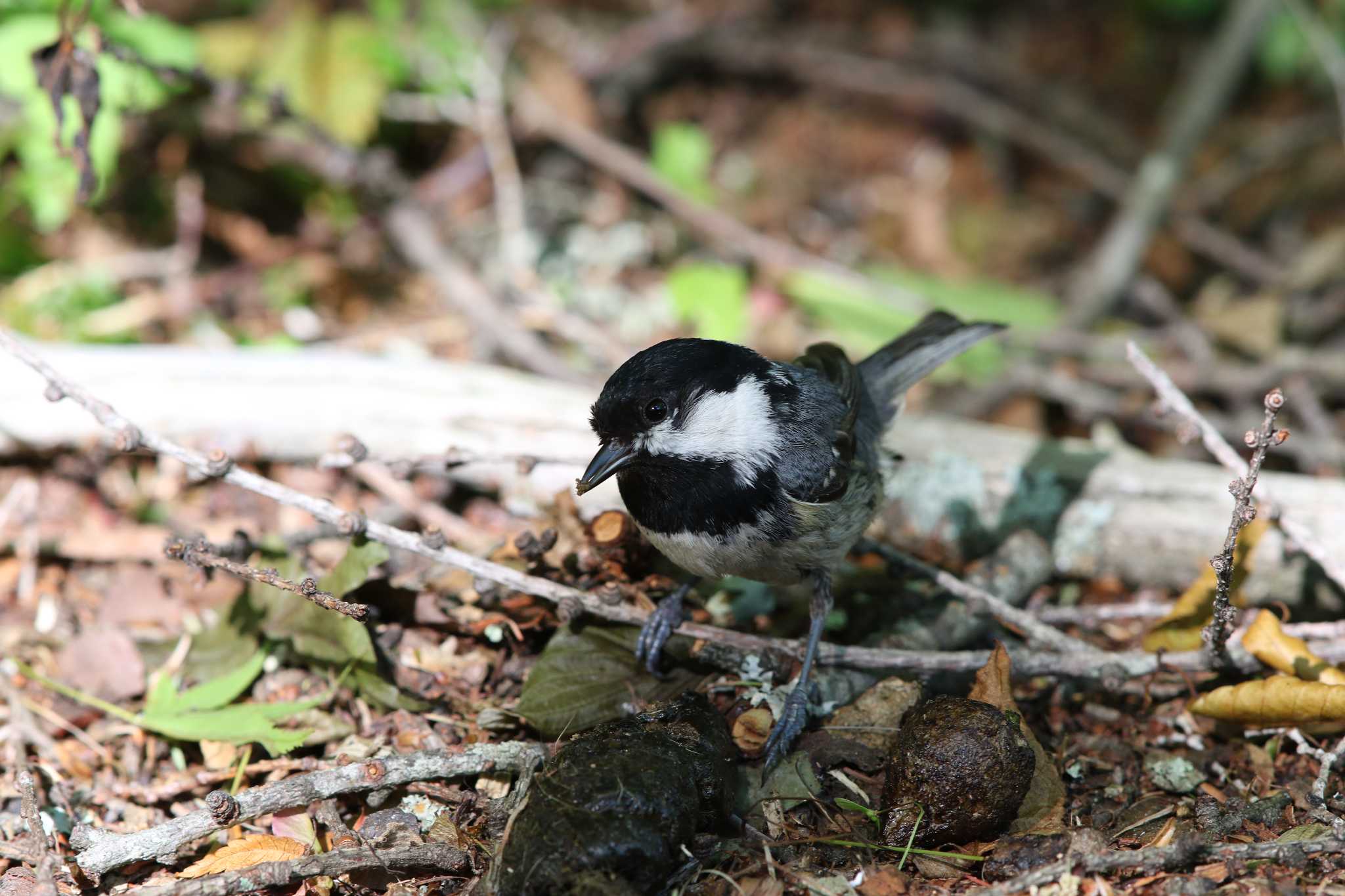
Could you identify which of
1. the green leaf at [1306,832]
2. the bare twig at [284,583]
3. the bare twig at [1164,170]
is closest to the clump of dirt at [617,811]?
the bare twig at [284,583]

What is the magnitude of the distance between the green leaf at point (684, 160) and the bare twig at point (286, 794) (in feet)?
11.9

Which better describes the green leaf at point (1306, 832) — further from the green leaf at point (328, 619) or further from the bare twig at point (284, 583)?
the green leaf at point (328, 619)

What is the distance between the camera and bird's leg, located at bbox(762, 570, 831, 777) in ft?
9.41

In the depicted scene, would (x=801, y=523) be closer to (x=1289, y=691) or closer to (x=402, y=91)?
(x=1289, y=691)

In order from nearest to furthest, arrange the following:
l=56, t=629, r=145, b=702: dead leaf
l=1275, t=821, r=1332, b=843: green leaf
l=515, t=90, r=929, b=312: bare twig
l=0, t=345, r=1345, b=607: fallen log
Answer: l=1275, t=821, r=1332, b=843: green leaf, l=56, t=629, r=145, b=702: dead leaf, l=0, t=345, r=1345, b=607: fallen log, l=515, t=90, r=929, b=312: bare twig

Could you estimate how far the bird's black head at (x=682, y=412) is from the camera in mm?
2873

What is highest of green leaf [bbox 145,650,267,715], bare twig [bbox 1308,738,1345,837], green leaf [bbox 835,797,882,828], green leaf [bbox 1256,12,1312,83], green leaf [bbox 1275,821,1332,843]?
green leaf [bbox 1256,12,1312,83]

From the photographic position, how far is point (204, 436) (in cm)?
406

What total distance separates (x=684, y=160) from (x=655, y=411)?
10.9 ft

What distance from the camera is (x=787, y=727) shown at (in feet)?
9.48

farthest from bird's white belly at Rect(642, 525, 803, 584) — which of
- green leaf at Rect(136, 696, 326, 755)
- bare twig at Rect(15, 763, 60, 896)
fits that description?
bare twig at Rect(15, 763, 60, 896)

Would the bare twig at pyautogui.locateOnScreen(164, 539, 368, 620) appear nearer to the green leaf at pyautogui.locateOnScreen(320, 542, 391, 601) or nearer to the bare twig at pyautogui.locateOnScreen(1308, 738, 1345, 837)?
the green leaf at pyautogui.locateOnScreen(320, 542, 391, 601)

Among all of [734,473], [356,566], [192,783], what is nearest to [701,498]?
[734,473]

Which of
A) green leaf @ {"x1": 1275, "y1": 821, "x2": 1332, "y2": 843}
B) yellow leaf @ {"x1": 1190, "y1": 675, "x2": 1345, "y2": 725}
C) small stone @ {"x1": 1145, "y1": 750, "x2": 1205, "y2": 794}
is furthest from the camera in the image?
small stone @ {"x1": 1145, "y1": 750, "x2": 1205, "y2": 794}
